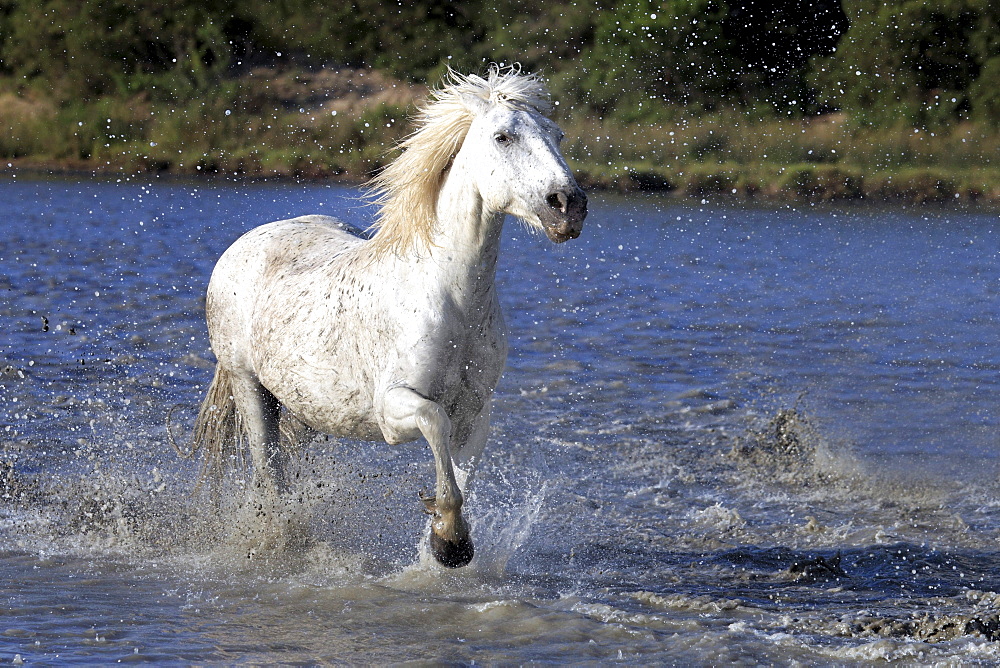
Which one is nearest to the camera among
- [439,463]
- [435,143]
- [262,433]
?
[439,463]

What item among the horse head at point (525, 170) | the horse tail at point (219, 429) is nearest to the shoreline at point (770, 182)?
the horse tail at point (219, 429)

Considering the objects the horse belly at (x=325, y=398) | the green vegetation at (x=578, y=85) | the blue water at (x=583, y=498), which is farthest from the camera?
the green vegetation at (x=578, y=85)

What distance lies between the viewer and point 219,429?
240 inches

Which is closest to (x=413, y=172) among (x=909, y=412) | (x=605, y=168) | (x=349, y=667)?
(x=349, y=667)

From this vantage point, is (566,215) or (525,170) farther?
(525,170)

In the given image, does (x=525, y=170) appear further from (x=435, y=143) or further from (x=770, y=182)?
(x=770, y=182)

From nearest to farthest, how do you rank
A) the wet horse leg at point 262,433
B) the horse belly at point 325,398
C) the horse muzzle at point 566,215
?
the horse muzzle at point 566,215, the horse belly at point 325,398, the wet horse leg at point 262,433

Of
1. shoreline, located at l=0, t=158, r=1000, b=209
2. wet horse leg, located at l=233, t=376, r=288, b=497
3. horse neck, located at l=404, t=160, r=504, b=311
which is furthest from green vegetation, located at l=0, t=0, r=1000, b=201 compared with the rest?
horse neck, located at l=404, t=160, r=504, b=311

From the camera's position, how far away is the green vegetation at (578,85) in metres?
27.0

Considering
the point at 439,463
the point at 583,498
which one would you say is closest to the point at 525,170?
the point at 439,463

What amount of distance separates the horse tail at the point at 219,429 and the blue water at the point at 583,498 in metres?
0.24

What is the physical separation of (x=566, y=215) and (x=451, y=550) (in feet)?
4.51

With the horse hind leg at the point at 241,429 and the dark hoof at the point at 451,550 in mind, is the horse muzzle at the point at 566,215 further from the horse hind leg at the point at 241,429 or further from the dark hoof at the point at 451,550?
the horse hind leg at the point at 241,429

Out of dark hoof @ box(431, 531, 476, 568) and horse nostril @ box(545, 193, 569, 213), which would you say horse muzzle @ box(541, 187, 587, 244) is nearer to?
horse nostril @ box(545, 193, 569, 213)
